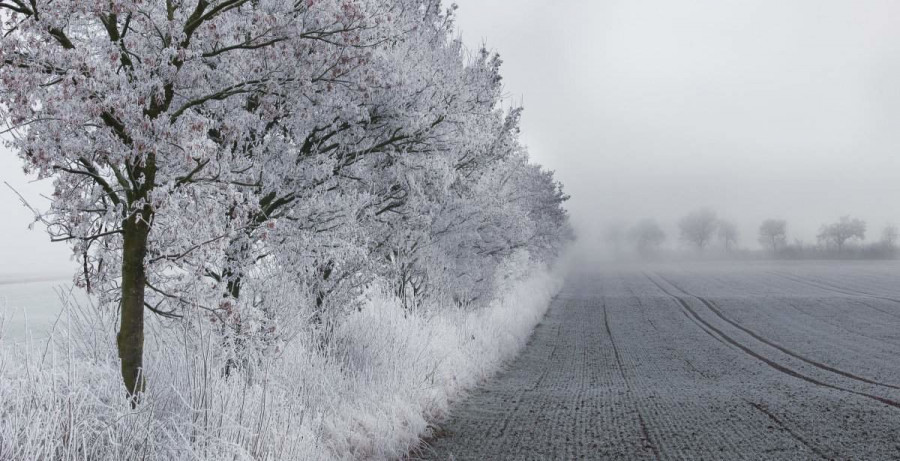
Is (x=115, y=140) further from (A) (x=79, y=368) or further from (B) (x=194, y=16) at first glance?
(A) (x=79, y=368)

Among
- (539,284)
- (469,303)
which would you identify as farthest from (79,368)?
(539,284)

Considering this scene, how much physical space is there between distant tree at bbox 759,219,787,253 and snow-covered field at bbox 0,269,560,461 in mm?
141149

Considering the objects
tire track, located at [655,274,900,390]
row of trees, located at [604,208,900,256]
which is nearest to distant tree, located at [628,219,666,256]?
row of trees, located at [604,208,900,256]

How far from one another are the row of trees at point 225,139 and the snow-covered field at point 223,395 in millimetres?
427

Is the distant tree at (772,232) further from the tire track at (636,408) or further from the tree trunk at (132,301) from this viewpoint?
the tree trunk at (132,301)

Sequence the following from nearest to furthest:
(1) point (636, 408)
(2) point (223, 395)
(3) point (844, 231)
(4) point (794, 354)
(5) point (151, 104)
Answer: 1. (2) point (223, 395)
2. (5) point (151, 104)
3. (1) point (636, 408)
4. (4) point (794, 354)
5. (3) point (844, 231)

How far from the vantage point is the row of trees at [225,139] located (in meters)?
4.30

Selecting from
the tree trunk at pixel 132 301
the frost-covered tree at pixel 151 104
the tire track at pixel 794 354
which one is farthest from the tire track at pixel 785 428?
the tree trunk at pixel 132 301

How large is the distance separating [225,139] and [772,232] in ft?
481

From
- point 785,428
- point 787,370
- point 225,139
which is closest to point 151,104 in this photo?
point 225,139

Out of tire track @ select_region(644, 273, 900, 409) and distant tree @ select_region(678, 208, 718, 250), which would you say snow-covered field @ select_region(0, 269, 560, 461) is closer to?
tire track @ select_region(644, 273, 900, 409)

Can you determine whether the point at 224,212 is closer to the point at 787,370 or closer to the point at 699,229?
the point at 787,370

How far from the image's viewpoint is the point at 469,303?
607 inches

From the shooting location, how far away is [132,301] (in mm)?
4805
